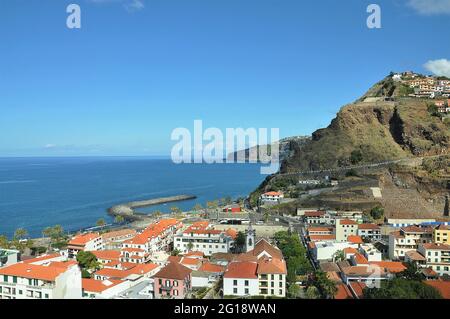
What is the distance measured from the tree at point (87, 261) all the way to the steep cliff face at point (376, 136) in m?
20.2

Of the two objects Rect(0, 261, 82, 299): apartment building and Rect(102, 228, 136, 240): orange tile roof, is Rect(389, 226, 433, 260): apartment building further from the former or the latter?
Rect(102, 228, 136, 240): orange tile roof

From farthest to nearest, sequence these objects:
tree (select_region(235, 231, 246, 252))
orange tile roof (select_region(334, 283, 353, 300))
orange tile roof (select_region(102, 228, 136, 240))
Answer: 1. orange tile roof (select_region(102, 228, 136, 240))
2. tree (select_region(235, 231, 246, 252))
3. orange tile roof (select_region(334, 283, 353, 300))

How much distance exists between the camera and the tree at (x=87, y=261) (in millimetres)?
14352

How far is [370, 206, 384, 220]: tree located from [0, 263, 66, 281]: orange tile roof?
17231mm

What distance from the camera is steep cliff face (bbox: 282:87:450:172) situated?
29.2 meters

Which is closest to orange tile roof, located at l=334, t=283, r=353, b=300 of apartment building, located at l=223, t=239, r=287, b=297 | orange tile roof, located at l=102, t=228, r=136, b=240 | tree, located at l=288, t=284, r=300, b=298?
tree, located at l=288, t=284, r=300, b=298

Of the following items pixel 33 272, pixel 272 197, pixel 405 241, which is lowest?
pixel 405 241

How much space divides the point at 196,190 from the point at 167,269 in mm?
42937

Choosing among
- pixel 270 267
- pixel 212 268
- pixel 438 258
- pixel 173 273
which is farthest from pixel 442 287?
pixel 173 273

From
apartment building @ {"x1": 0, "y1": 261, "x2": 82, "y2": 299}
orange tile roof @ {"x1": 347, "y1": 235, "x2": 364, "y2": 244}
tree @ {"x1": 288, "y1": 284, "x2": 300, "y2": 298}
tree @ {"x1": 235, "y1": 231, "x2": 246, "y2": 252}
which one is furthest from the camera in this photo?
tree @ {"x1": 235, "y1": 231, "x2": 246, "y2": 252}

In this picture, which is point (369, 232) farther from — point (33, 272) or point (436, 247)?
point (33, 272)

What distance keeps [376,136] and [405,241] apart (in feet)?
56.0

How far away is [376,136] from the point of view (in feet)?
103
